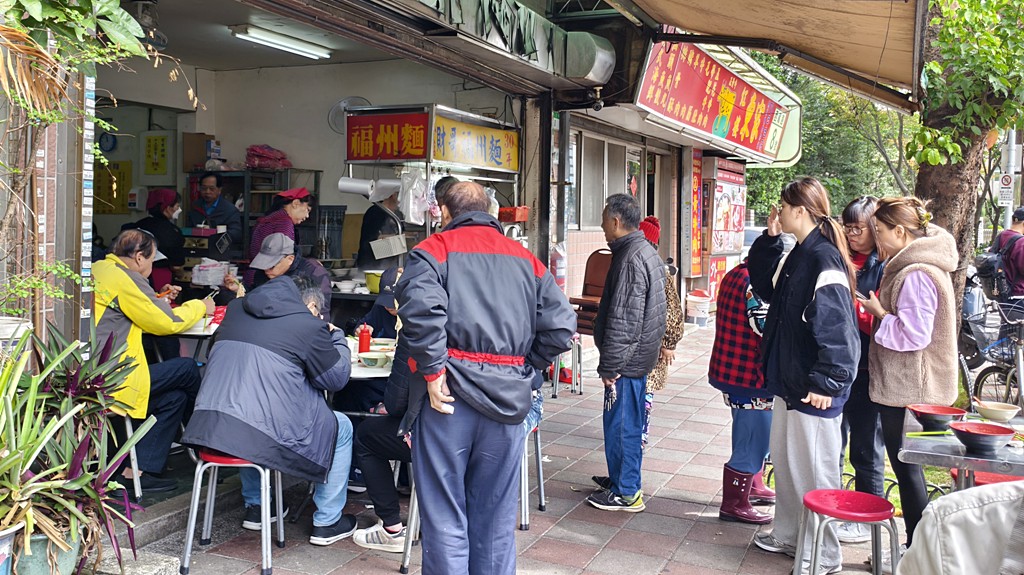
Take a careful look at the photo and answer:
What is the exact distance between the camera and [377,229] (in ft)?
25.6

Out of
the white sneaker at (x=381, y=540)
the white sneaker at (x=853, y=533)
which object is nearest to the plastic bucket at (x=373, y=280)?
the white sneaker at (x=381, y=540)

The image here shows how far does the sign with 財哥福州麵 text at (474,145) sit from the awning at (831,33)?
1.84 m

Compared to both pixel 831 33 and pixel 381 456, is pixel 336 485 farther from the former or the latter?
pixel 831 33

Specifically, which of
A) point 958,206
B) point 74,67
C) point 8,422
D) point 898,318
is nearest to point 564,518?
point 898,318

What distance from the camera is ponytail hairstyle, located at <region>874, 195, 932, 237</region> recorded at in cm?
411

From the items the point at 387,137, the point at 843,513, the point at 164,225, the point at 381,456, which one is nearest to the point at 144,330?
the point at 381,456

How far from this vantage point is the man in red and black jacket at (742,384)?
4746 mm

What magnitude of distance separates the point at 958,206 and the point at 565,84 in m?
3.57

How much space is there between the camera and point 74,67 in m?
3.19

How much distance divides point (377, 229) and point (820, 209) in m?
4.58

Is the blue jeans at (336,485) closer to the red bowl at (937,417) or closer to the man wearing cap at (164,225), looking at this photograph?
the red bowl at (937,417)

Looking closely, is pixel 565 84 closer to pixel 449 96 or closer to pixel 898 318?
pixel 449 96

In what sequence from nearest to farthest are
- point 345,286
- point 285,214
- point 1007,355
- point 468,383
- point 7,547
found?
point 7,547
point 468,383
point 285,214
point 1007,355
point 345,286

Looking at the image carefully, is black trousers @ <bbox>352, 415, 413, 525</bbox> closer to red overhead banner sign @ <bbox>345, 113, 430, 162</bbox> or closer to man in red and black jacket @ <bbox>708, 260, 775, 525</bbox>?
man in red and black jacket @ <bbox>708, 260, 775, 525</bbox>
